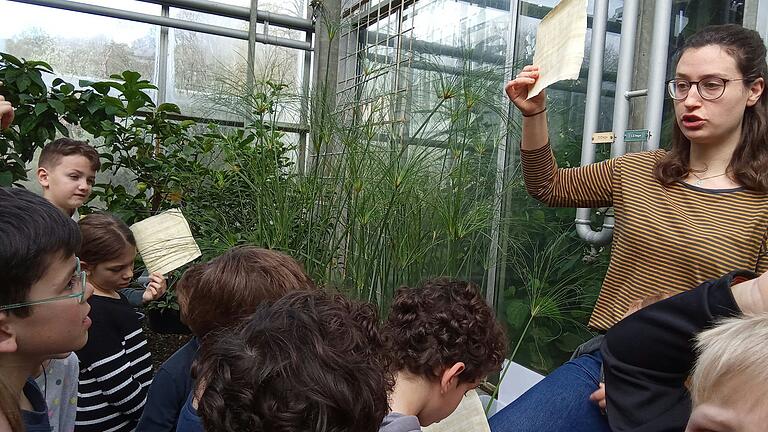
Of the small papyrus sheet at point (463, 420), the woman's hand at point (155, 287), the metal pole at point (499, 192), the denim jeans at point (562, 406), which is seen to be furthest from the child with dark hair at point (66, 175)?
the denim jeans at point (562, 406)

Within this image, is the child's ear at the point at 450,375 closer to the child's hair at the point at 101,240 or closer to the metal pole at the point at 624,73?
the metal pole at the point at 624,73

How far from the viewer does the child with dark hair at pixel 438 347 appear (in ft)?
4.08

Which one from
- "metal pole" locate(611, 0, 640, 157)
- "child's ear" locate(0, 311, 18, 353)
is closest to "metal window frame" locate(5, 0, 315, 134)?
"metal pole" locate(611, 0, 640, 157)

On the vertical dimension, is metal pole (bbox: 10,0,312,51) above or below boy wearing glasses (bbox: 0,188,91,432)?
above

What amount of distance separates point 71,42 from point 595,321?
4101mm

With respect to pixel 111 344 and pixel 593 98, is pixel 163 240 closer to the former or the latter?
pixel 111 344

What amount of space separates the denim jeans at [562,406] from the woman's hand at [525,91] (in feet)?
1.79

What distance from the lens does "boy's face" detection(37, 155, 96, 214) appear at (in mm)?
2381

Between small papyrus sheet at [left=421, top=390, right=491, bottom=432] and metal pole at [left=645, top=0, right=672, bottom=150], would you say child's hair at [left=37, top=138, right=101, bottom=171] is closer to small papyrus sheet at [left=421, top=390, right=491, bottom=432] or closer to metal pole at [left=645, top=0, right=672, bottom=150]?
small papyrus sheet at [left=421, top=390, right=491, bottom=432]

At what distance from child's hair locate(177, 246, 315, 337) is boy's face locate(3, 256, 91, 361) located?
24 cm

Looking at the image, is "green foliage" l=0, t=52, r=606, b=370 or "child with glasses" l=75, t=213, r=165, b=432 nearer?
"child with glasses" l=75, t=213, r=165, b=432

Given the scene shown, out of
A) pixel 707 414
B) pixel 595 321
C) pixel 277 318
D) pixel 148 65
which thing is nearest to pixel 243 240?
pixel 595 321

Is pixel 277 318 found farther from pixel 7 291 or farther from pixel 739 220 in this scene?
pixel 739 220

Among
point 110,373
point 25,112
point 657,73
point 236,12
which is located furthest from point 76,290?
point 236,12
